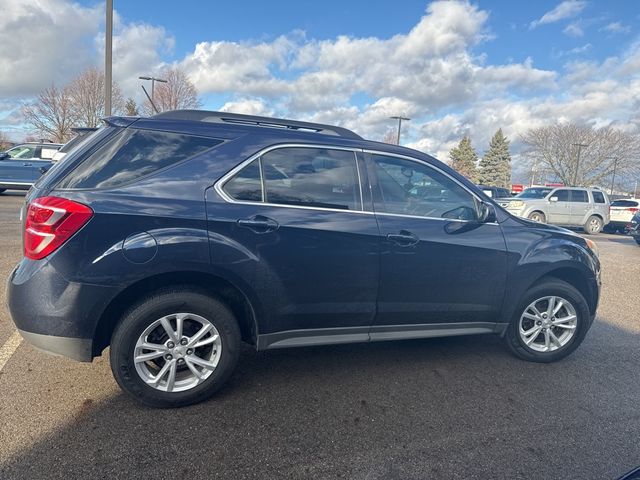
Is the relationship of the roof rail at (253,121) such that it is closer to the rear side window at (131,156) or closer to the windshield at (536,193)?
the rear side window at (131,156)

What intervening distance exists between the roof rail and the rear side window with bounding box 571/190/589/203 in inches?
662

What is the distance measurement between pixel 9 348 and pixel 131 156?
6.92 ft

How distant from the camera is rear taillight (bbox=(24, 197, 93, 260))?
2.47 metres

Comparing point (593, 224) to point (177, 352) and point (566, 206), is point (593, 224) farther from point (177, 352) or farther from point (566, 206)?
point (177, 352)

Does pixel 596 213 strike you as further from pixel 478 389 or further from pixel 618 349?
pixel 478 389

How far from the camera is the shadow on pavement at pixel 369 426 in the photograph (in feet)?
7.53

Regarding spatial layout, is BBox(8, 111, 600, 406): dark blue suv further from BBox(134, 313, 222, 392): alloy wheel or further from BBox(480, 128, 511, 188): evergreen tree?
BBox(480, 128, 511, 188): evergreen tree

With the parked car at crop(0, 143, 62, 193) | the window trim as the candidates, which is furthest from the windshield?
the parked car at crop(0, 143, 62, 193)

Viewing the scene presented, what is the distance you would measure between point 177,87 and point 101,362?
126ft

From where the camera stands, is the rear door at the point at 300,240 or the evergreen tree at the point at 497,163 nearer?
the rear door at the point at 300,240

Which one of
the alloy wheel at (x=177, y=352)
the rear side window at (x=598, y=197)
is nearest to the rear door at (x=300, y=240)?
the alloy wheel at (x=177, y=352)

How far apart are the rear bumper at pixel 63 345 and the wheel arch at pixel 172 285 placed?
6 cm

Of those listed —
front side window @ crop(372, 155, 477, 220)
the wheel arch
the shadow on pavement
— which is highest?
front side window @ crop(372, 155, 477, 220)

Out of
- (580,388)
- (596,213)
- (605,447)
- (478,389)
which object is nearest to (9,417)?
(478,389)
